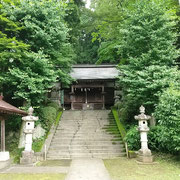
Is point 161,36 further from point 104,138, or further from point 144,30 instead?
point 104,138

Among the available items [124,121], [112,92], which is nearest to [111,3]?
[112,92]

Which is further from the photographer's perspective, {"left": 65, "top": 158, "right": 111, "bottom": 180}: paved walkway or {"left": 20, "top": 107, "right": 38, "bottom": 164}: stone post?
{"left": 20, "top": 107, "right": 38, "bottom": 164}: stone post

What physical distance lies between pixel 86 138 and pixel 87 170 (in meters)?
4.10

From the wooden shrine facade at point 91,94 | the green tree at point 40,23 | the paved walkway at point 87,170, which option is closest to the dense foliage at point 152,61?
the paved walkway at point 87,170

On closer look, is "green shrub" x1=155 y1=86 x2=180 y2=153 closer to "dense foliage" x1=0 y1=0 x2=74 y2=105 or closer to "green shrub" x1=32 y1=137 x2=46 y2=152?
"dense foliage" x1=0 y1=0 x2=74 y2=105

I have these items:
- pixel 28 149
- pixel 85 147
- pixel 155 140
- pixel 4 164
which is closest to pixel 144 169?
pixel 155 140

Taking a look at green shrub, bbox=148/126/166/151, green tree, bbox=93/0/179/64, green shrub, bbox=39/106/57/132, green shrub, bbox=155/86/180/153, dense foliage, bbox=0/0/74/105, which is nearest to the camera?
green shrub, bbox=155/86/180/153

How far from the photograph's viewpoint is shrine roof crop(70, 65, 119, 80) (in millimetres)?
17380

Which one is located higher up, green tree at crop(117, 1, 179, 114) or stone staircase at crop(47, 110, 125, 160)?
green tree at crop(117, 1, 179, 114)

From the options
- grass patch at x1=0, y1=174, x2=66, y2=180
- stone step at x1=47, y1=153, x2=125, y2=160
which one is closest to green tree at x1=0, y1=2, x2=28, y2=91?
grass patch at x1=0, y1=174, x2=66, y2=180

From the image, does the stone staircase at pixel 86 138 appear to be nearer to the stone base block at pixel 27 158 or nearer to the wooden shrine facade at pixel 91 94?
the stone base block at pixel 27 158

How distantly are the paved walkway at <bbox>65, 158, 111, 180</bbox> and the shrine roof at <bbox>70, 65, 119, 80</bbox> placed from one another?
1022cm

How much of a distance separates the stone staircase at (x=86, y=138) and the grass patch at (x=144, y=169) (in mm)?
1364

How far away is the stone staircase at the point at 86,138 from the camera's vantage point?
29.4ft
